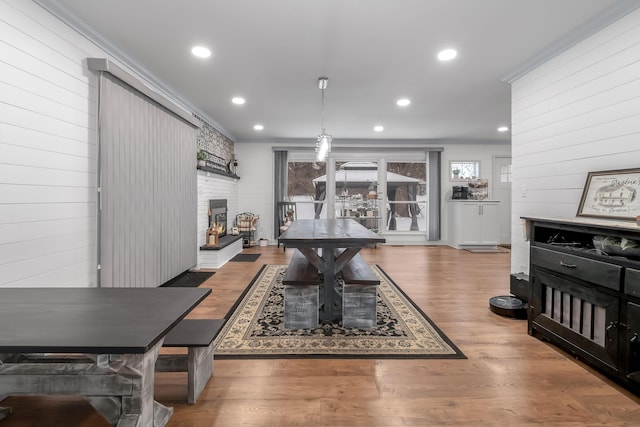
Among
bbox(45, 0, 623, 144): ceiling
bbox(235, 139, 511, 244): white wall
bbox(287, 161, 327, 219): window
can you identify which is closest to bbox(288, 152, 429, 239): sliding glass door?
bbox(287, 161, 327, 219): window

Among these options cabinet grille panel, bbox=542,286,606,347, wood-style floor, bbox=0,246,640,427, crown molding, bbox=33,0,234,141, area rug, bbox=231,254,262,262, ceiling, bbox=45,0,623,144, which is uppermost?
ceiling, bbox=45,0,623,144

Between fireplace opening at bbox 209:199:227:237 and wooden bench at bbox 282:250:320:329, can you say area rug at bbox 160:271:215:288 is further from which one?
wooden bench at bbox 282:250:320:329

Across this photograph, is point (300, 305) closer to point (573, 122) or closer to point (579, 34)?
point (573, 122)

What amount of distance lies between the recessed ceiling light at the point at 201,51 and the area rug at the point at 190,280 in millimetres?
2540

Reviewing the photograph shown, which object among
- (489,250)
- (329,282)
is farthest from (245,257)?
(489,250)

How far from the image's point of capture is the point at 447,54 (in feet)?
9.87

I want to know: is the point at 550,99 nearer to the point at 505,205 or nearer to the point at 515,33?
the point at 515,33

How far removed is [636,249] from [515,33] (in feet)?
6.31

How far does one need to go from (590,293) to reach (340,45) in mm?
2681

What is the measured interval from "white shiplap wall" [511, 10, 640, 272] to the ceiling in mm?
220

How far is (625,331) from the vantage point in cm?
173

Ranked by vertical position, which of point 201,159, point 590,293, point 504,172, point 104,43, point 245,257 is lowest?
point 245,257

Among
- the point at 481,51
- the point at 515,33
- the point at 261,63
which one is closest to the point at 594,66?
the point at 515,33

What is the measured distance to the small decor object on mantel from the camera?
2.12 m
